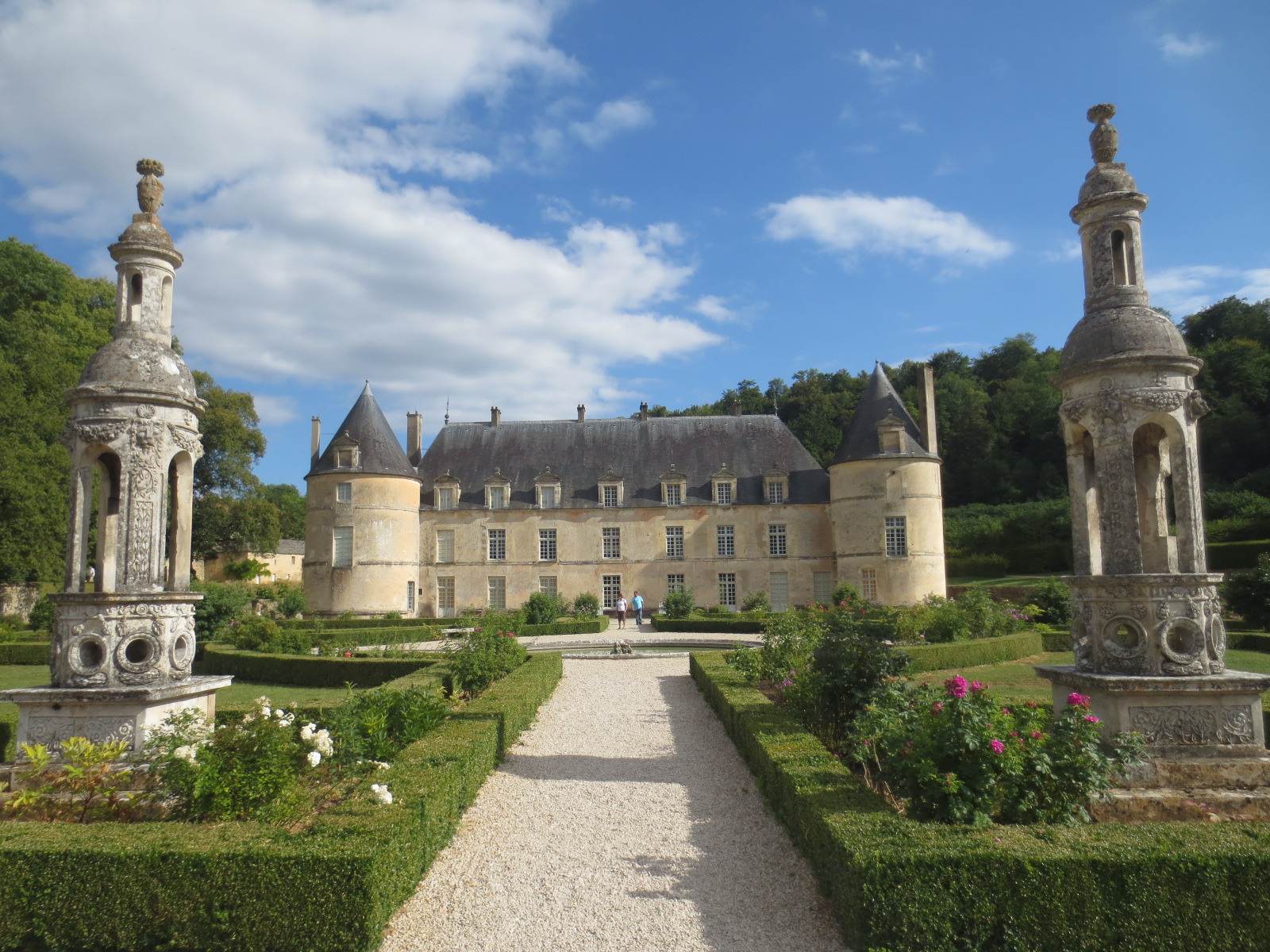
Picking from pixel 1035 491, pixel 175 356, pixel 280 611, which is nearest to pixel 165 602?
pixel 175 356

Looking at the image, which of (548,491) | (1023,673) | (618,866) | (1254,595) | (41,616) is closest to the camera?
(618,866)

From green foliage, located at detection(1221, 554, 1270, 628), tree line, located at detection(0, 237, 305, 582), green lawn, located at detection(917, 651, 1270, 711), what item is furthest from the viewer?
tree line, located at detection(0, 237, 305, 582)

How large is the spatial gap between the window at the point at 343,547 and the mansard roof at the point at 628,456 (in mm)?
4232

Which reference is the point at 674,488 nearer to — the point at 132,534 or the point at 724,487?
the point at 724,487

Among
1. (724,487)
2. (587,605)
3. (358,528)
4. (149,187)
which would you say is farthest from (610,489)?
(149,187)

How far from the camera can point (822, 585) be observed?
91.7ft

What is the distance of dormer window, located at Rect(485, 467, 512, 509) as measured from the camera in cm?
2912

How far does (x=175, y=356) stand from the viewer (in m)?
7.18

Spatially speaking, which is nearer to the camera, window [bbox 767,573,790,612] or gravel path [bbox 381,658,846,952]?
gravel path [bbox 381,658,846,952]

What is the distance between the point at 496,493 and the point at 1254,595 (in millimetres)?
22313

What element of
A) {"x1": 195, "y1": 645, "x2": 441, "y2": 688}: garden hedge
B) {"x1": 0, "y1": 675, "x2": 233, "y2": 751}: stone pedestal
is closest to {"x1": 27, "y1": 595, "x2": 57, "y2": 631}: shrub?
{"x1": 195, "y1": 645, "x2": 441, "y2": 688}: garden hedge

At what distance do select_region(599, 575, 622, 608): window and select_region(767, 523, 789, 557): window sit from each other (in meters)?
5.51

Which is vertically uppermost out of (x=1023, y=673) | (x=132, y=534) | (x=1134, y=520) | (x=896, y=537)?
(x=896, y=537)

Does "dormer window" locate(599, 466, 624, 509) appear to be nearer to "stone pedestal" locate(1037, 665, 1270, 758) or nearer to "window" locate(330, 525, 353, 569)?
"window" locate(330, 525, 353, 569)
